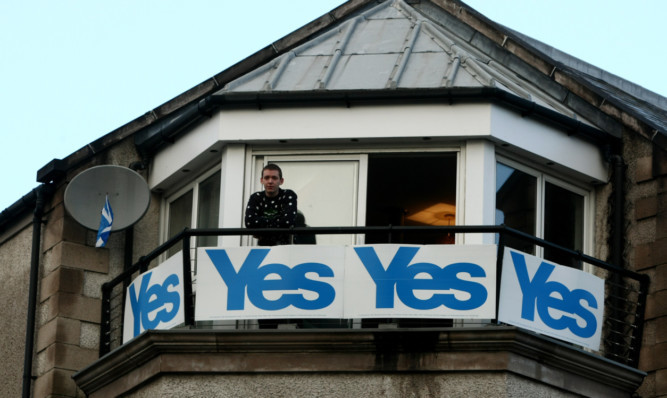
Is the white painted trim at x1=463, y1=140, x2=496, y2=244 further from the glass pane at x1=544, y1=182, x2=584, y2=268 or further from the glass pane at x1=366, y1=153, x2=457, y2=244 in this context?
the glass pane at x1=544, y1=182, x2=584, y2=268

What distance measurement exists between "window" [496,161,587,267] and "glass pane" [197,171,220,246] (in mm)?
3118

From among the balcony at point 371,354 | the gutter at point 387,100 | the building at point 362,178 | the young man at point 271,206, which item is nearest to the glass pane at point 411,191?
the building at point 362,178

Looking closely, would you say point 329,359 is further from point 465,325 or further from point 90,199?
point 90,199

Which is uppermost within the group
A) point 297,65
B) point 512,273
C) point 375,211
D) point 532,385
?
point 297,65

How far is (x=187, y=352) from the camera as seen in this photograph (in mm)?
15570

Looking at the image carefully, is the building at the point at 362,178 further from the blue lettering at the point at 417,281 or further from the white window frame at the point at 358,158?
the blue lettering at the point at 417,281

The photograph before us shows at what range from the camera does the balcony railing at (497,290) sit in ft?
51.3

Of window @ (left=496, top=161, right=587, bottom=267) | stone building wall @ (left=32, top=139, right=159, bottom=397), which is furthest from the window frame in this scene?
window @ (left=496, top=161, right=587, bottom=267)

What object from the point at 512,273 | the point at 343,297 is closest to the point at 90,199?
the point at 343,297

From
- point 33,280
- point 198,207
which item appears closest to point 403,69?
point 198,207

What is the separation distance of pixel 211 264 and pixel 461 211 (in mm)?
2871

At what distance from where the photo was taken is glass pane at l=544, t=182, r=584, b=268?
17891 mm

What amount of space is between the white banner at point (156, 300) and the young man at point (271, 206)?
0.85m

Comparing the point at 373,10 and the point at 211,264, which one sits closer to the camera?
the point at 211,264
